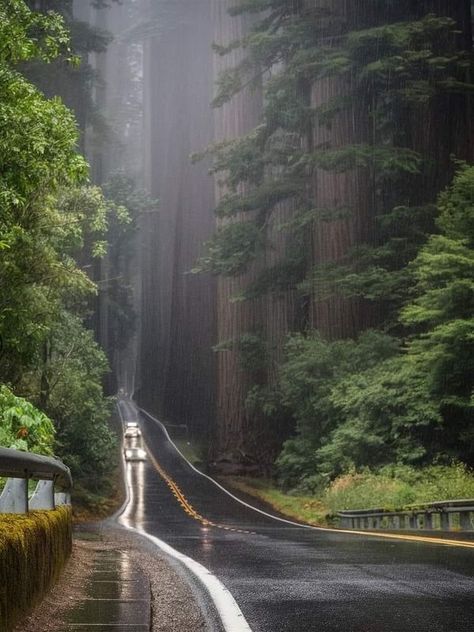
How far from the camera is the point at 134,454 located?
210ft

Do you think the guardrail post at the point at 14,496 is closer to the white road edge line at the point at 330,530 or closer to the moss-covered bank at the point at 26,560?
the moss-covered bank at the point at 26,560

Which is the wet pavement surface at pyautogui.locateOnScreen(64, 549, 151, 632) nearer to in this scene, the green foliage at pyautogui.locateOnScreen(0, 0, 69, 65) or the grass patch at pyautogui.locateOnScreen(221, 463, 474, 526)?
the green foliage at pyautogui.locateOnScreen(0, 0, 69, 65)

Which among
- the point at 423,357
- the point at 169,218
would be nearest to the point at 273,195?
the point at 423,357

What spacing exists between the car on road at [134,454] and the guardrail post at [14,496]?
189 feet

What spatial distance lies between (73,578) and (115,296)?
79.4m

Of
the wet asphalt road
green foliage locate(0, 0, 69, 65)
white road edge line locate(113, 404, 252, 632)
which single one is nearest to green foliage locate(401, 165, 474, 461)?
green foliage locate(0, 0, 69, 65)

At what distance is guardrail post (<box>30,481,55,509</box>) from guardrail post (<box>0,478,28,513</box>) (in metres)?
1.73

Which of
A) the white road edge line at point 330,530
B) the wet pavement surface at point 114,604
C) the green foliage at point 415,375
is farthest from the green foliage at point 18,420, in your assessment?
the green foliage at point 415,375

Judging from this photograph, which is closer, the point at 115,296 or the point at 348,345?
the point at 348,345

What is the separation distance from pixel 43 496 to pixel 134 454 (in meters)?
56.6

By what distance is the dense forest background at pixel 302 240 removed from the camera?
18812mm

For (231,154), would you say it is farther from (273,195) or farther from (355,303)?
(355,303)

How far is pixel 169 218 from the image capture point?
90.2 meters

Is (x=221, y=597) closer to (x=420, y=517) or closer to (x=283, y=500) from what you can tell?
(x=420, y=517)
